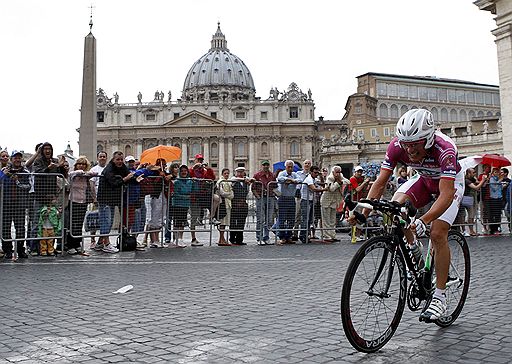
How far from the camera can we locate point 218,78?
4961 inches

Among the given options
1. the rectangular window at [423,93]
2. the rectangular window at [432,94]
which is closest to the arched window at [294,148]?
the rectangular window at [423,93]

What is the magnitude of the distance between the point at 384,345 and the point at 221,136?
103m

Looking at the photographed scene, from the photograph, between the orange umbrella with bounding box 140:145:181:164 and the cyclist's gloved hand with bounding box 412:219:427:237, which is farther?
the orange umbrella with bounding box 140:145:181:164

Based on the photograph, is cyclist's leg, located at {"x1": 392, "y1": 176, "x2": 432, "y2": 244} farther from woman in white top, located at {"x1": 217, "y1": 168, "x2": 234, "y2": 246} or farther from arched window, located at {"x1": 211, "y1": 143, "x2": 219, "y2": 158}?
arched window, located at {"x1": 211, "y1": 143, "x2": 219, "y2": 158}

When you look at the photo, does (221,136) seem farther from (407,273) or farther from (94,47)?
(407,273)

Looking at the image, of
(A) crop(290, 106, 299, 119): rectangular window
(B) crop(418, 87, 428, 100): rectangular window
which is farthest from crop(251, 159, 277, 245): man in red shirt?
(A) crop(290, 106, 299, 119): rectangular window

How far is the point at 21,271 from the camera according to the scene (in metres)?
7.49

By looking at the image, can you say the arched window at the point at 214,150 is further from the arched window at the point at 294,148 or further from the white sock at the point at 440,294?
the white sock at the point at 440,294

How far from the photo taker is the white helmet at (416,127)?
3.77 meters

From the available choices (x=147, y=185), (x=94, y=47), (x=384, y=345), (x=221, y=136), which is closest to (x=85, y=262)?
(x=147, y=185)

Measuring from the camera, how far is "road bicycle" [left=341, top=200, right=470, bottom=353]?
336 cm

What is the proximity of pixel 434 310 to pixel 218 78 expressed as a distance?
125 metres

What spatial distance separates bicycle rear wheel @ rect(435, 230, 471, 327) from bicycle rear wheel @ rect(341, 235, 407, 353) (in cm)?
63

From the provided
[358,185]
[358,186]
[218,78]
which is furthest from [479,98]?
[358,186]
